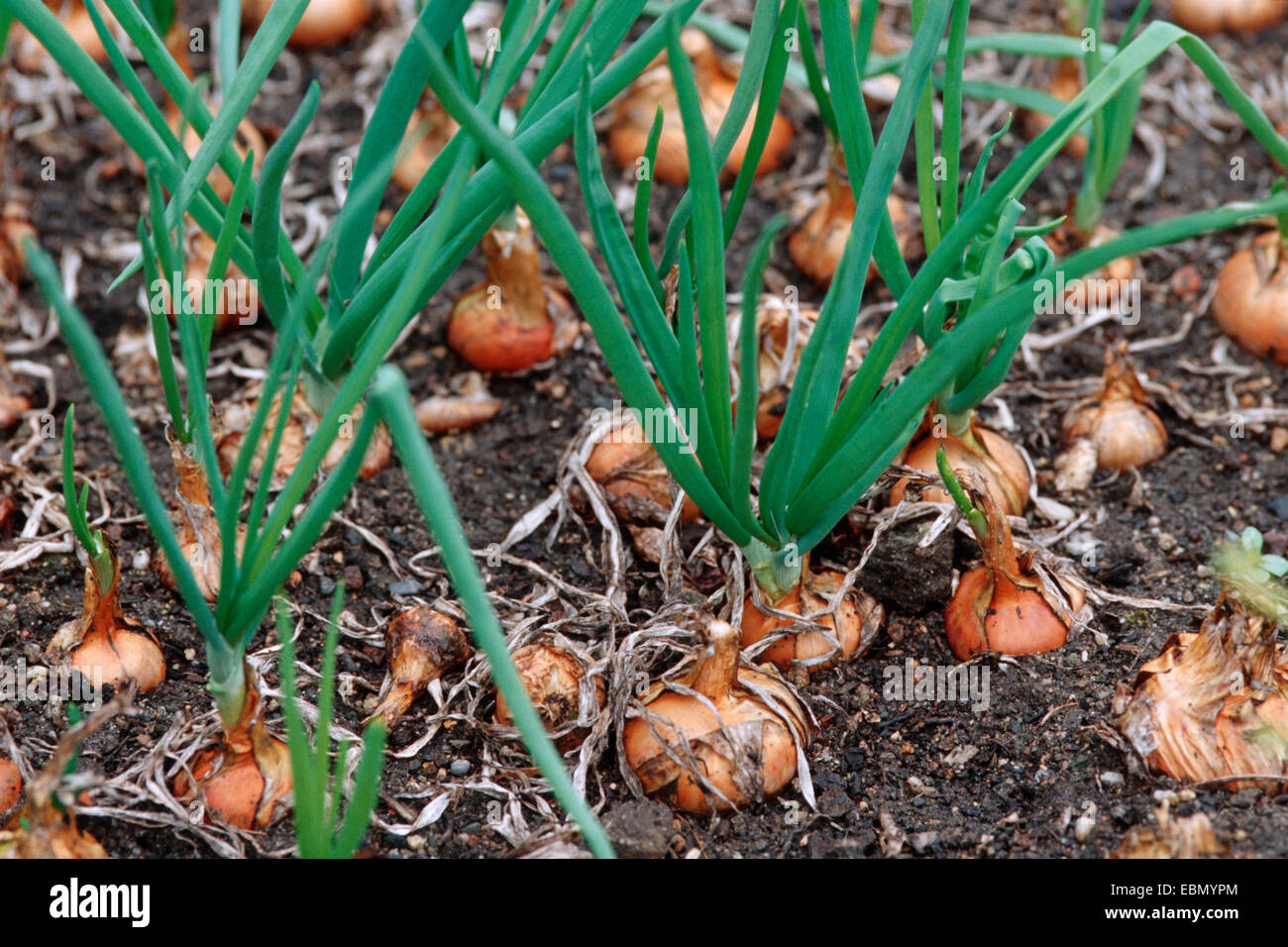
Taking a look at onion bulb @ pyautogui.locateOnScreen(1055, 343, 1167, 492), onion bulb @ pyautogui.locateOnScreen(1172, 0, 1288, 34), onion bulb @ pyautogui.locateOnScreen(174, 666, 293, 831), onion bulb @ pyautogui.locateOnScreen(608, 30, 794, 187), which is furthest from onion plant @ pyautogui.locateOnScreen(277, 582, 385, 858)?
onion bulb @ pyautogui.locateOnScreen(1172, 0, 1288, 34)

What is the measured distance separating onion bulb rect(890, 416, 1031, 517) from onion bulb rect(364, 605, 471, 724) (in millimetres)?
521

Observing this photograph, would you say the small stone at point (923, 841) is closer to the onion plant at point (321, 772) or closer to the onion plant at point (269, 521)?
the onion plant at point (269, 521)

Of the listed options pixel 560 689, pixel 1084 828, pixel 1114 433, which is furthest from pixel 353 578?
pixel 1114 433

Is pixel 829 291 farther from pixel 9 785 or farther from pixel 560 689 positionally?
pixel 9 785

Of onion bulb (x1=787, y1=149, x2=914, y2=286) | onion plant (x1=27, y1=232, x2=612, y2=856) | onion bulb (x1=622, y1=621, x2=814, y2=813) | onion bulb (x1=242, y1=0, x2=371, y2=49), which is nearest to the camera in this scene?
onion plant (x1=27, y1=232, x2=612, y2=856)

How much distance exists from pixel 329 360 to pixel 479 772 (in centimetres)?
48

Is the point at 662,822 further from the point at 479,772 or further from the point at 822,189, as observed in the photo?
the point at 822,189

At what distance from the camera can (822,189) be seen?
6.87ft

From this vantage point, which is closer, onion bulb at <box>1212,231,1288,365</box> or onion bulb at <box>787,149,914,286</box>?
onion bulb at <box>1212,231,1288,365</box>

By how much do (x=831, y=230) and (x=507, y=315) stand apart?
51cm

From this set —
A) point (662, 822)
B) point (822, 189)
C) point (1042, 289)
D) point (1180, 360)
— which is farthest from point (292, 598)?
point (1180, 360)

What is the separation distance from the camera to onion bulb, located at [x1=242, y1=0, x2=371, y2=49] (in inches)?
88.7

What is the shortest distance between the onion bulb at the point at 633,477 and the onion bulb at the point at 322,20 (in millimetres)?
1174

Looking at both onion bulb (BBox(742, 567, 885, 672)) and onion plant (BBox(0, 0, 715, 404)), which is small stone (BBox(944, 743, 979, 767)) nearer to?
onion bulb (BBox(742, 567, 885, 672))
